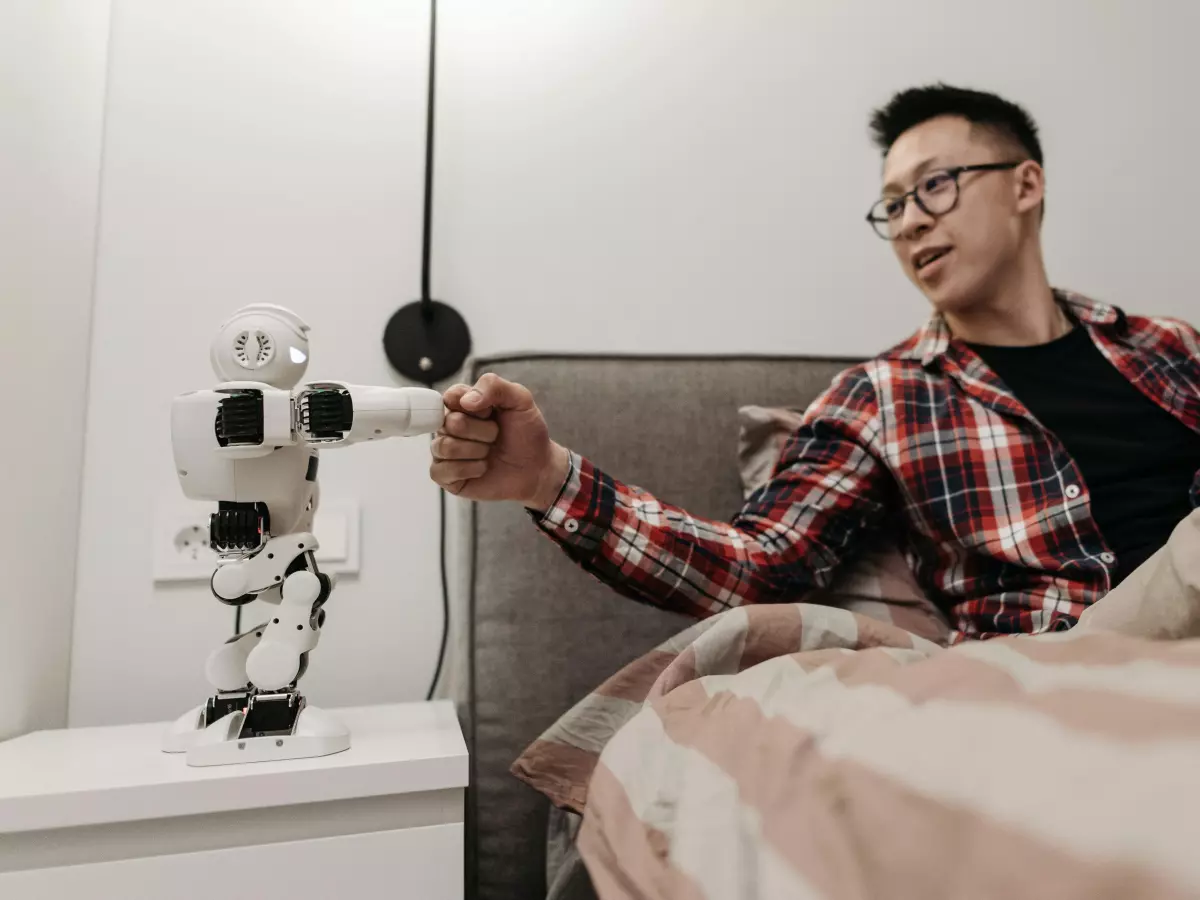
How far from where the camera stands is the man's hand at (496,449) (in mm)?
668

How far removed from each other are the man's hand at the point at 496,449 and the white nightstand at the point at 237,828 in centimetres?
23

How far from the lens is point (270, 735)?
0.64 meters

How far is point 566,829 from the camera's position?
750 millimetres

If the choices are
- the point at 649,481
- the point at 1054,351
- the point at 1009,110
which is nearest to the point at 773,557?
the point at 649,481

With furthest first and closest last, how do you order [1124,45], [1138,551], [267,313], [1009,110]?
[1124,45]
[1009,110]
[1138,551]
[267,313]

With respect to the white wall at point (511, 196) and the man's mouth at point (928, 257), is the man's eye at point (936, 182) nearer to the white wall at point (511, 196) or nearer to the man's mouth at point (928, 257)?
the man's mouth at point (928, 257)

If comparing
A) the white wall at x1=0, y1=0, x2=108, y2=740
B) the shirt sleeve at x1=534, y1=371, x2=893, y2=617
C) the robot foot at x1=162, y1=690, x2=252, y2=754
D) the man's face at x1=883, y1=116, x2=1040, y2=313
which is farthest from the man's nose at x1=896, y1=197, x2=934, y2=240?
the white wall at x1=0, y1=0, x2=108, y2=740

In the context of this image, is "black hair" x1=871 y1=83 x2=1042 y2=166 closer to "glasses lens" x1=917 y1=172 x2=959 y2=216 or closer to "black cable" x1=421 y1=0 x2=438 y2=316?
"glasses lens" x1=917 y1=172 x2=959 y2=216

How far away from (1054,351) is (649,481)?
554 millimetres

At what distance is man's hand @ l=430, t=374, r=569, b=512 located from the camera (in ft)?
2.19

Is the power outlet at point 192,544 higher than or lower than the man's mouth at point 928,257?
lower

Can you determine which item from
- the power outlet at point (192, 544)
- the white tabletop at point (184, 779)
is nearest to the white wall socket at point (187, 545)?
the power outlet at point (192, 544)

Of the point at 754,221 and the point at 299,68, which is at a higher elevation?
the point at 299,68

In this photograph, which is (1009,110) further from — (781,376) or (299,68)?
(299,68)
